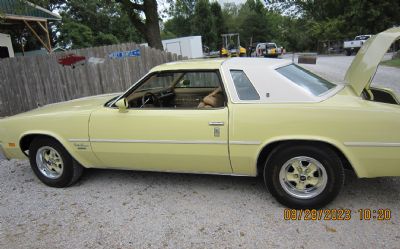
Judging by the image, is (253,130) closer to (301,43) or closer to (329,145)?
(329,145)

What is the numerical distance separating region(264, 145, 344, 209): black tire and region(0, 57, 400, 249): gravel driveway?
7.8 inches

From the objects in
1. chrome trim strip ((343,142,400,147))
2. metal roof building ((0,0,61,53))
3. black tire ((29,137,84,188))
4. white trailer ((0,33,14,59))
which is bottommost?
black tire ((29,137,84,188))

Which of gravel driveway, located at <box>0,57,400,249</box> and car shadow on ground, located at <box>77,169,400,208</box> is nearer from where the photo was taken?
gravel driveway, located at <box>0,57,400,249</box>

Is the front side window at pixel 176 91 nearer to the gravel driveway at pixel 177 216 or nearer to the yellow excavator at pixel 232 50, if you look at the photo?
the gravel driveway at pixel 177 216

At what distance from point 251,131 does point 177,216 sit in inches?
45.9

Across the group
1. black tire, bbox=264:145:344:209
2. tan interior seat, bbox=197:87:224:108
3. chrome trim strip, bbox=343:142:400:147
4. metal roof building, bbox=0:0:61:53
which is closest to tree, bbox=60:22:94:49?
metal roof building, bbox=0:0:61:53

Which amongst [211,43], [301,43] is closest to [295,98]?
[301,43]

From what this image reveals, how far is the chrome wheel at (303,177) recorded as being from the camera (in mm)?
3543

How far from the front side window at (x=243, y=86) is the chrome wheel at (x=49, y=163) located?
250 centimetres

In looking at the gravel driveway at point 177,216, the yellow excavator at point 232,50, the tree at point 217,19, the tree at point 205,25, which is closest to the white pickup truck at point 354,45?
the yellow excavator at point 232,50

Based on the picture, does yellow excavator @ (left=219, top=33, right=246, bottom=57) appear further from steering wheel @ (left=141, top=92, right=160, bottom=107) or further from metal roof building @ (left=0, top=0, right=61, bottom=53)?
steering wheel @ (left=141, top=92, right=160, bottom=107)

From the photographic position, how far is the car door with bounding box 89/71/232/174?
12.4ft

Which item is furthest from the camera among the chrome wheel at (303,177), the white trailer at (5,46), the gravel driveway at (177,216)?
the white trailer at (5,46)

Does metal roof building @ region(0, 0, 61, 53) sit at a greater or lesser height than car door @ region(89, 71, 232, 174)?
greater
